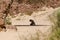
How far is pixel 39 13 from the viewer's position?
1836 cm

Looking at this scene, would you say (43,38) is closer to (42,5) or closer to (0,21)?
(0,21)

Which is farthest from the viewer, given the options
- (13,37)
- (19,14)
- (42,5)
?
→ (42,5)

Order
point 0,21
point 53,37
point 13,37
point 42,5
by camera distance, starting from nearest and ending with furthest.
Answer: point 53,37 < point 13,37 < point 0,21 < point 42,5

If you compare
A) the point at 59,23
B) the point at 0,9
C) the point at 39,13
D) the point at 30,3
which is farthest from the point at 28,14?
the point at 59,23

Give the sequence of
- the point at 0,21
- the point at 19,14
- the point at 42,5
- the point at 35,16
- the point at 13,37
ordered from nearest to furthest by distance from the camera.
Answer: the point at 13,37, the point at 0,21, the point at 35,16, the point at 19,14, the point at 42,5

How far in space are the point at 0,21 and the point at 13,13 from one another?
8.95m

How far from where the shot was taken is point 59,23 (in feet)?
26.7

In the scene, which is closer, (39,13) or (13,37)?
(13,37)

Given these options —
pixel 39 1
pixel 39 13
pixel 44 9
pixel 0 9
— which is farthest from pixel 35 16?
pixel 0 9

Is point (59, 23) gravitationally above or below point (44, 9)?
above

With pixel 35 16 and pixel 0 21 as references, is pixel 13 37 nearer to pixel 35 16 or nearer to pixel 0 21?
pixel 0 21

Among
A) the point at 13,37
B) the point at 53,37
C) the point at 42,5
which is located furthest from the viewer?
the point at 42,5

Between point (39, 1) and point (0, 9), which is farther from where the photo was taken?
point (39, 1)

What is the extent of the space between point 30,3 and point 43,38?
44.3 feet
